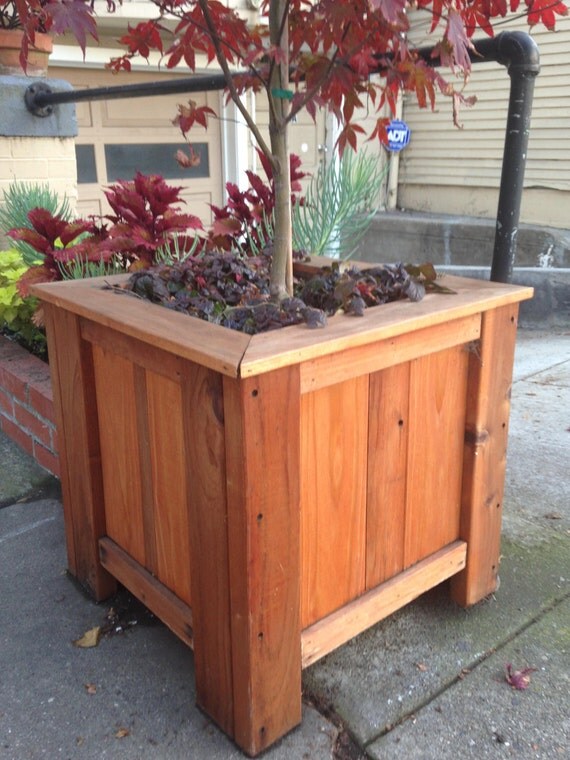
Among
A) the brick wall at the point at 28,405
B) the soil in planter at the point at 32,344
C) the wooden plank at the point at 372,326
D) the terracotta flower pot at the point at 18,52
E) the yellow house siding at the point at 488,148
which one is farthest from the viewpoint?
the yellow house siding at the point at 488,148

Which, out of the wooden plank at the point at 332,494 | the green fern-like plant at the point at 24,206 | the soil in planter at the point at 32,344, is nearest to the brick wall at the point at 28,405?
the soil in planter at the point at 32,344

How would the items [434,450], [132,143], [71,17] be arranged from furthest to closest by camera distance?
[132,143], [434,450], [71,17]

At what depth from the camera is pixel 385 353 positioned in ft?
5.49

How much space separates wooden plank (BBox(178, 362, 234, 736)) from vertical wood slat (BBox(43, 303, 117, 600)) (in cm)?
47

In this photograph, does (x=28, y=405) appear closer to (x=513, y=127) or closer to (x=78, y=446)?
(x=78, y=446)

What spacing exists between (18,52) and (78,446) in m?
2.83

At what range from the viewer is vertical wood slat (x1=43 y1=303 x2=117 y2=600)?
2.01 metres

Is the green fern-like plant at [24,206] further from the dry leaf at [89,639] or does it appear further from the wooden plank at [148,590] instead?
the dry leaf at [89,639]

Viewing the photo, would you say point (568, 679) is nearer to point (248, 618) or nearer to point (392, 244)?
point (248, 618)

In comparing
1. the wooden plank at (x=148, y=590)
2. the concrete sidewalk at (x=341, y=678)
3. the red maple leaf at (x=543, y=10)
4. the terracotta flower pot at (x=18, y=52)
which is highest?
the terracotta flower pot at (x=18, y=52)

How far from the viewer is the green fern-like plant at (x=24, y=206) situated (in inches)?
129

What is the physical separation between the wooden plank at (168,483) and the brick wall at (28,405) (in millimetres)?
1033

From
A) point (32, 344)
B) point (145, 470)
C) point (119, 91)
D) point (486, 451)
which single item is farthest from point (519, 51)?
point (32, 344)

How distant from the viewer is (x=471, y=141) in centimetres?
904
